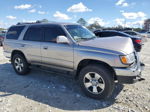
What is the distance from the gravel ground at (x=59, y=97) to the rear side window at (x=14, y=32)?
1606 mm

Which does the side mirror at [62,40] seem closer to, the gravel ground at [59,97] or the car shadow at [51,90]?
the car shadow at [51,90]

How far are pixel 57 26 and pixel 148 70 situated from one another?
13.6 ft

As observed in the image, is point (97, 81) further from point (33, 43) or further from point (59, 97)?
point (33, 43)

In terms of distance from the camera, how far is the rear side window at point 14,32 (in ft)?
17.4

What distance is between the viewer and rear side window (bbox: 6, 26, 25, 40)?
531cm

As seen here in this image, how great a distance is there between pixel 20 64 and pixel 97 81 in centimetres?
319

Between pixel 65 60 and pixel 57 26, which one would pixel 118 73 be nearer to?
pixel 65 60

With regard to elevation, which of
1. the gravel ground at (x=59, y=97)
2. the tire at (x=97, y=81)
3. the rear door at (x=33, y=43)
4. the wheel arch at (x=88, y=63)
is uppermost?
the rear door at (x=33, y=43)

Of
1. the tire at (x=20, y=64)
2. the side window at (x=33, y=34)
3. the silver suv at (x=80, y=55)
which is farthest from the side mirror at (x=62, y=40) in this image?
the tire at (x=20, y=64)

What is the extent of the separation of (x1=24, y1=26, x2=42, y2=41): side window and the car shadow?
142cm

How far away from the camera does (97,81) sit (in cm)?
358

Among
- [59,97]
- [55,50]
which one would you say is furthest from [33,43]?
[59,97]

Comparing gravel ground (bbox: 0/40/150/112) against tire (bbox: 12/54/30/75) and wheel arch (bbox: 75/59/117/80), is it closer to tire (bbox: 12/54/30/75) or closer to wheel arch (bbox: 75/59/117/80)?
tire (bbox: 12/54/30/75)

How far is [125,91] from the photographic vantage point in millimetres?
4039
